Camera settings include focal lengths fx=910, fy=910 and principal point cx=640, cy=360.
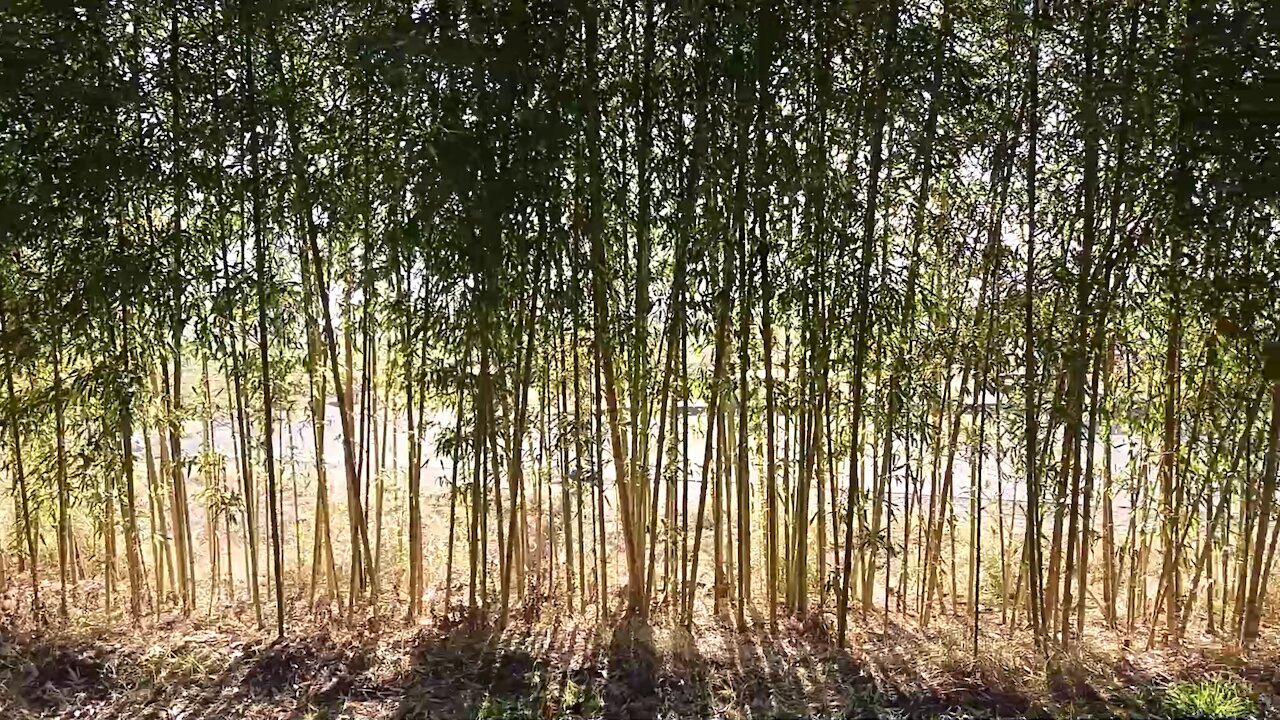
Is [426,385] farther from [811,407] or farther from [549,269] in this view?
[811,407]

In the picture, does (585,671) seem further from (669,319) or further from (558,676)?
(669,319)

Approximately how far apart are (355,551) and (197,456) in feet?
2.04

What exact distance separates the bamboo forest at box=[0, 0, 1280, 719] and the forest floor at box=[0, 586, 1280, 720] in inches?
0.5

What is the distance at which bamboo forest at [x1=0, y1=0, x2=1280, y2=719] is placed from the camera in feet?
8.55

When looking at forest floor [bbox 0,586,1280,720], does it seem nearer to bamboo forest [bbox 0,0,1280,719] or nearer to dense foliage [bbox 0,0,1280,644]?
bamboo forest [bbox 0,0,1280,719]

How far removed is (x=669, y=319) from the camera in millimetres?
2814

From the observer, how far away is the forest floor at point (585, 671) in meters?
2.66

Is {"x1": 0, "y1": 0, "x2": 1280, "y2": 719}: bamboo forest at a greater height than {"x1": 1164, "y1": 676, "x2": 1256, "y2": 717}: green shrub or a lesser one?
greater

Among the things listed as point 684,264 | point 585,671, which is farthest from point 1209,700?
point 684,264

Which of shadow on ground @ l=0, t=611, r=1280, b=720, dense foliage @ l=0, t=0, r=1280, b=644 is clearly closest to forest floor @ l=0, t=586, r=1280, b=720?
shadow on ground @ l=0, t=611, r=1280, b=720

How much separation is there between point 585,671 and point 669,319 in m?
1.11

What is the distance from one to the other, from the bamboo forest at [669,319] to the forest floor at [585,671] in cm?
1

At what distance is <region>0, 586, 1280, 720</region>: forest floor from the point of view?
266cm

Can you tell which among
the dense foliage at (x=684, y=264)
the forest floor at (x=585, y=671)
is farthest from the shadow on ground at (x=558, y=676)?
the dense foliage at (x=684, y=264)
